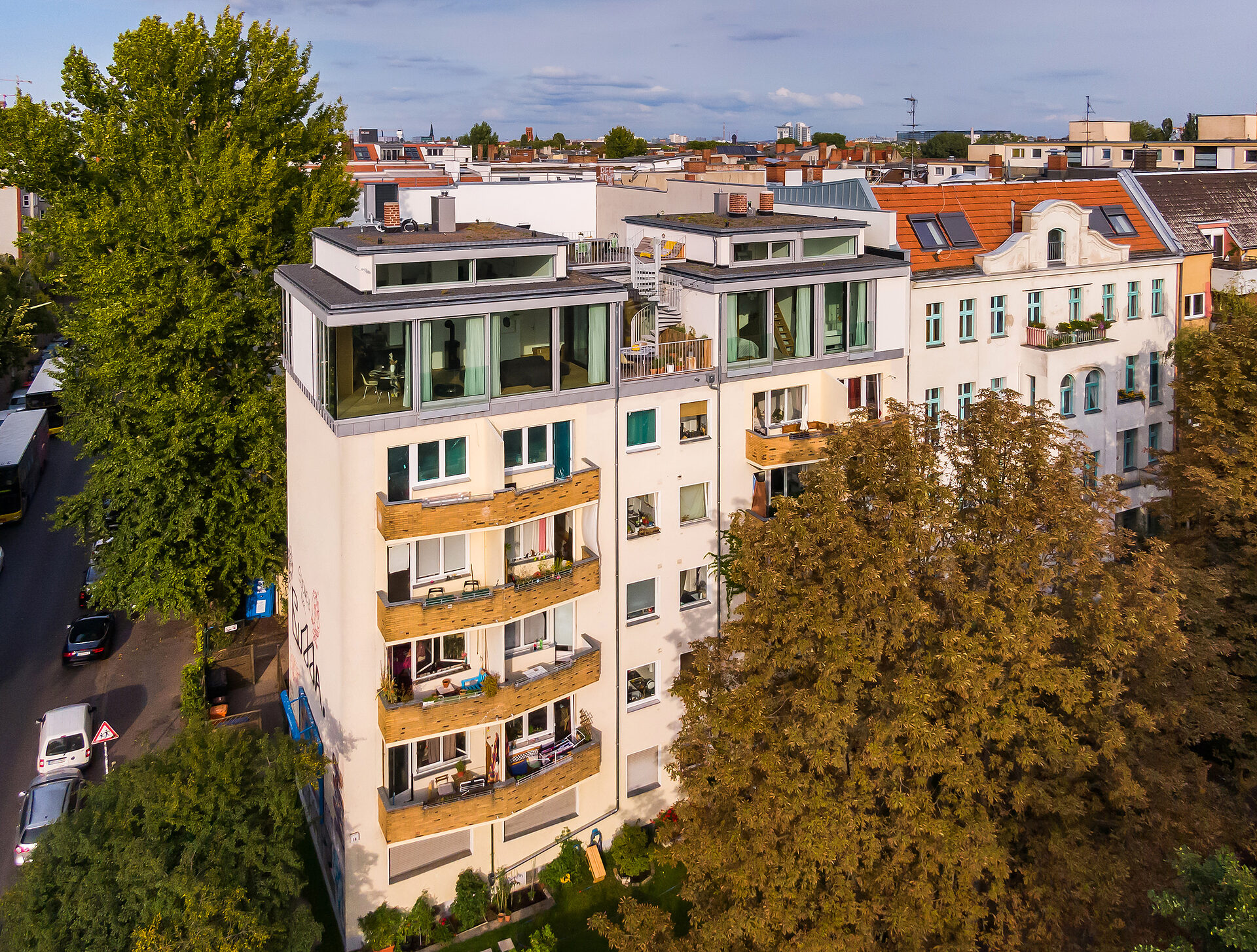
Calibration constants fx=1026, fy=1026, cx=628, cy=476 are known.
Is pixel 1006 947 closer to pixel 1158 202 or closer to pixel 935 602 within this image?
pixel 935 602

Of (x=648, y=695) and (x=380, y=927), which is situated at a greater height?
(x=648, y=695)

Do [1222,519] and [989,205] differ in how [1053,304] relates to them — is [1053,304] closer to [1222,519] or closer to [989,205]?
[989,205]

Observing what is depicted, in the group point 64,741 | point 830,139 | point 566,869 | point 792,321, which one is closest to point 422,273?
point 792,321

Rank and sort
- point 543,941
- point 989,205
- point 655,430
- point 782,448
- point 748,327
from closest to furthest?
point 543,941, point 655,430, point 782,448, point 748,327, point 989,205

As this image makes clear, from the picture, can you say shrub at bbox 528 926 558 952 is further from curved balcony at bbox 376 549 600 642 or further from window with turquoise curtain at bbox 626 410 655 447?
window with turquoise curtain at bbox 626 410 655 447

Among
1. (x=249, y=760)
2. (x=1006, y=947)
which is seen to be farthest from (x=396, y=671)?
(x=1006, y=947)

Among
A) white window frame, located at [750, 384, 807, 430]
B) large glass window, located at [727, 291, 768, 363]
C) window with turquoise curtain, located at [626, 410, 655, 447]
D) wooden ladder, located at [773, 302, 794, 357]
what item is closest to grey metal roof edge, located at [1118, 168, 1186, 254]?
white window frame, located at [750, 384, 807, 430]

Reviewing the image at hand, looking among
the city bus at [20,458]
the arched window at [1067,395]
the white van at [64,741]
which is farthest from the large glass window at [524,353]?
the city bus at [20,458]
